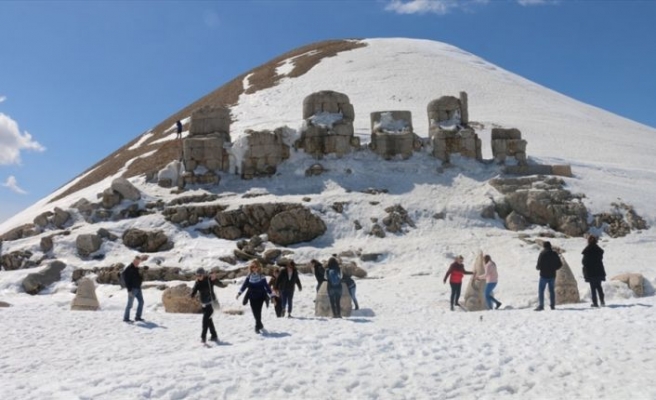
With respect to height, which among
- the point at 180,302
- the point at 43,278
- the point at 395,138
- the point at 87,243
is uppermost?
the point at 395,138

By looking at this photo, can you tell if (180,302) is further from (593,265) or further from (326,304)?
(593,265)

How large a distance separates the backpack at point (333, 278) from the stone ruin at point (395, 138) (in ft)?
52.9

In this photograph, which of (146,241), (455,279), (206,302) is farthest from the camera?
(146,241)

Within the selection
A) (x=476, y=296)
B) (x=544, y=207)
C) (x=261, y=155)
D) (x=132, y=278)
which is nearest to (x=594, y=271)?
(x=476, y=296)

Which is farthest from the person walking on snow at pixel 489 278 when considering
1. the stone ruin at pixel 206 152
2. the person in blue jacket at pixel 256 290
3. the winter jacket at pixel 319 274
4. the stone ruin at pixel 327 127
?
the stone ruin at pixel 206 152

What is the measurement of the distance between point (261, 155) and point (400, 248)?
927cm

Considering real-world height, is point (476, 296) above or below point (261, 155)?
below

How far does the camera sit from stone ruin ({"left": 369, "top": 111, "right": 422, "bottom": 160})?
29.7m

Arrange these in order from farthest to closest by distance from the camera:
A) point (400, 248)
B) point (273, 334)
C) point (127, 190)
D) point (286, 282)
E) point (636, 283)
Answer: point (127, 190), point (400, 248), point (636, 283), point (286, 282), point (273, 334)

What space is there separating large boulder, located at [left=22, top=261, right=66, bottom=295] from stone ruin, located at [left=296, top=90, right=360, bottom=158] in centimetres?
1262

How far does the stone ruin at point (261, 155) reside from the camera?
1125 inches

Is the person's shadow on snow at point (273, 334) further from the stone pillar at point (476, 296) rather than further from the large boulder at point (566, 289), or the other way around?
the large boulder at point (566, 289)

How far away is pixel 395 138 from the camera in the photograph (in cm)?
2977

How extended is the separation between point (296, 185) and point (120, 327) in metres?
15.9
